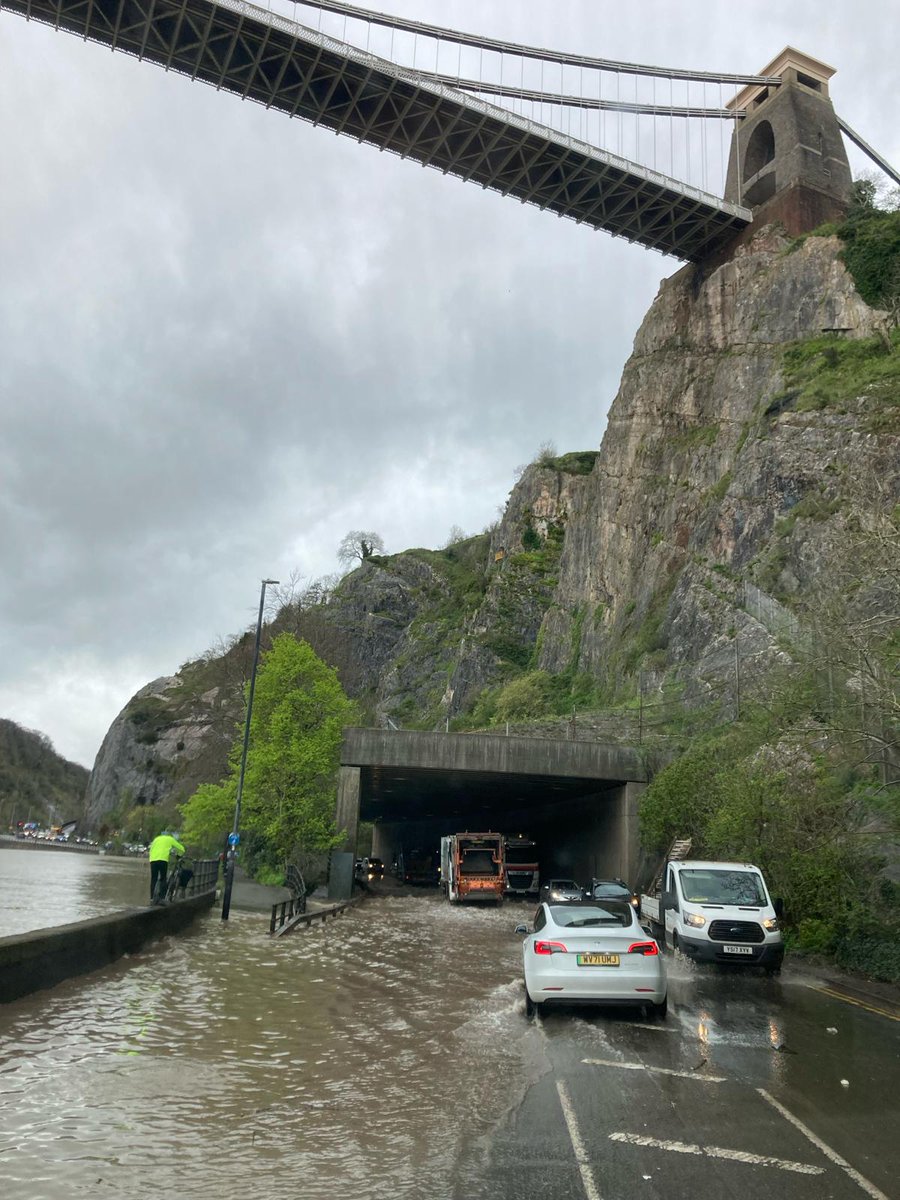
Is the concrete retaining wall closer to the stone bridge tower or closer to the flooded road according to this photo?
the flooded road

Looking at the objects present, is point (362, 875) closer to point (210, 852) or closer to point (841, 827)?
point (210, 852)

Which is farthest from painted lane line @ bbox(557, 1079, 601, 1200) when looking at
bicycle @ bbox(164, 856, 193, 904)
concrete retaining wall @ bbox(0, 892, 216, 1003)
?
bicycle @ bbox(164, 856, 193, 904)

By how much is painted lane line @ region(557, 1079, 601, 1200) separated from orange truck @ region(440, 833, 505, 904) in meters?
28.4

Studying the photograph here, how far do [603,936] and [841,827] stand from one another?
32.1 feet

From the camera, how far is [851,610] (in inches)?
906

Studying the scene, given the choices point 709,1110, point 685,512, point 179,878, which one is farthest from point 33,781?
point 709,1110

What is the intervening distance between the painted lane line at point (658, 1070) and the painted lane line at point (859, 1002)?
16.9 ft

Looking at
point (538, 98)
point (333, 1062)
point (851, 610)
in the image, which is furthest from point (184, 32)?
point (333, 1062)

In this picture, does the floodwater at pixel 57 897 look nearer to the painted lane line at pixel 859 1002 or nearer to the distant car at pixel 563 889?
the distant car at pixel 563 889

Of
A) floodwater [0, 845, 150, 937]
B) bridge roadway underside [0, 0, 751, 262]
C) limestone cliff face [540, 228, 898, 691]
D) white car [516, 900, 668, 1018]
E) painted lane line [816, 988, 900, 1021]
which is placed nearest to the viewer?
white car [516, 900, 668, 1018]

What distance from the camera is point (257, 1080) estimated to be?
25.2 feet

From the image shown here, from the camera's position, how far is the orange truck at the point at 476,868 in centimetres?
3534

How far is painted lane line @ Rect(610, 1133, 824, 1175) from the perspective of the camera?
5688mm

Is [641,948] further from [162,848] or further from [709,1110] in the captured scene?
[162,848]
